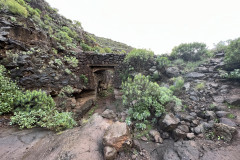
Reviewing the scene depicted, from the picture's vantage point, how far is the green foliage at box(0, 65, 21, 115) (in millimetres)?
2841

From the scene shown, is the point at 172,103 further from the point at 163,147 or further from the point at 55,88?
the point at 55,88

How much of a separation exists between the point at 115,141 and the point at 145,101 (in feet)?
8.47

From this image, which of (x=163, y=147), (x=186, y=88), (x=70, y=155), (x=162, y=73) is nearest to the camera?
(x=70, y=155)

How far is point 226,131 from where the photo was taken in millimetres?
3125

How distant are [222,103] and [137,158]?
5212mm

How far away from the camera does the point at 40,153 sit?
210cm

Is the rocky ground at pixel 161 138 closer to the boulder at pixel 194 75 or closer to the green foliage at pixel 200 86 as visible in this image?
the green foliage at pixel 200 86

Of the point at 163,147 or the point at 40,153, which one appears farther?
the point at 163,147

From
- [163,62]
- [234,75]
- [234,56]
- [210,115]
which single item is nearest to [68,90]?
[163,62]

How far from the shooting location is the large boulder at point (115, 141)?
2138mm

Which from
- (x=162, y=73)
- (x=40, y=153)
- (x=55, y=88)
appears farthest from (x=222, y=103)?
(x=55, y=88)

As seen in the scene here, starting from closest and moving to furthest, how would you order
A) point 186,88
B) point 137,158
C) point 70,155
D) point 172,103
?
point 70,155 → point 137,158 → point 172,103 → point 186,88

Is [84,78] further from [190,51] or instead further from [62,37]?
[190,51]

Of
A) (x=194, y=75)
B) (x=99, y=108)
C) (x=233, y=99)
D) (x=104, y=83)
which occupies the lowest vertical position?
(x=99, y=108)
